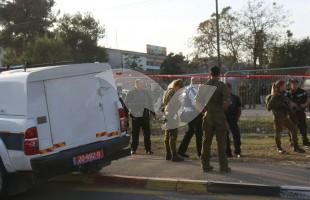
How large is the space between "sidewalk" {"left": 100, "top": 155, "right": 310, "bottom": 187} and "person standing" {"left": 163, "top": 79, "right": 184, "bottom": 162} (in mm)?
237

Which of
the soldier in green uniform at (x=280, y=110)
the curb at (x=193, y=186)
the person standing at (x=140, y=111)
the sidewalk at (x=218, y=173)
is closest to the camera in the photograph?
the curb at (x=193, y=186)

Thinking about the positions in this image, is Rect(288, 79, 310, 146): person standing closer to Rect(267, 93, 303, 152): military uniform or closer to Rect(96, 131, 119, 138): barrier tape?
Rect(267, 93, 303, 152): military uniform

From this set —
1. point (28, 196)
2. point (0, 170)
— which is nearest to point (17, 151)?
point (0, 170)

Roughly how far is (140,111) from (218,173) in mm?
3313

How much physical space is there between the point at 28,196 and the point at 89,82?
2.11 m

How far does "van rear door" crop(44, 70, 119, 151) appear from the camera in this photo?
27.3 feet

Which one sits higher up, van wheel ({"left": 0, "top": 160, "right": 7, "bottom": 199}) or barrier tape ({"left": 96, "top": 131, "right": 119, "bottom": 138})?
barrier tape ({"left": 96, "top": 131, "right": 119, "bottom": 138})

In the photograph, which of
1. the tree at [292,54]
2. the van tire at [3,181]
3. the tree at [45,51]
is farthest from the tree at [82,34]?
the van tire at [3,181]

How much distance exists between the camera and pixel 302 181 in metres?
8.57

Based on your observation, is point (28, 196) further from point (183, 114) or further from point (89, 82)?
point (183, 114)

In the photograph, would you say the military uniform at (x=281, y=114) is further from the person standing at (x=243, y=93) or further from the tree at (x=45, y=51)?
the tree at (x=45, y=51)

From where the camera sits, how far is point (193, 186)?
874cm

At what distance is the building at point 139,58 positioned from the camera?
8607cm

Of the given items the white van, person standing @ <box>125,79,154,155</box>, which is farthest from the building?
the white van
